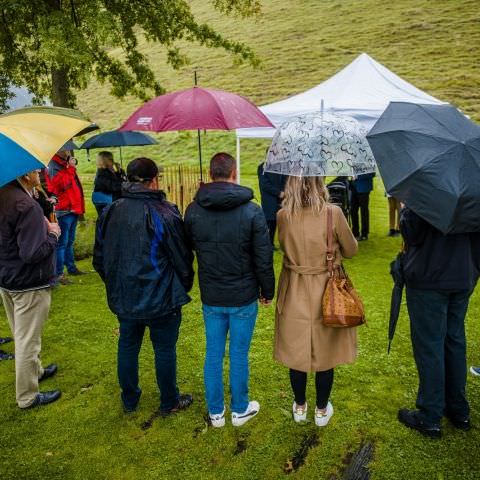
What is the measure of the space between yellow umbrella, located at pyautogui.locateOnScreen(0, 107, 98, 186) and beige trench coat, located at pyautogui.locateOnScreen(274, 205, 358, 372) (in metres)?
1.68

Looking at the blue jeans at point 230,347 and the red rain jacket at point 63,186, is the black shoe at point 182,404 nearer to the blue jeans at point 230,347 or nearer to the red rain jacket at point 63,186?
the blue jeans at point 230,347

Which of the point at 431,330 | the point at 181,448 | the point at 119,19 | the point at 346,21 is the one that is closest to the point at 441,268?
the point at 431,330

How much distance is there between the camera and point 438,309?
3.17 m

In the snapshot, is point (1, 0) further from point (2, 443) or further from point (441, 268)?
point (441, 268)

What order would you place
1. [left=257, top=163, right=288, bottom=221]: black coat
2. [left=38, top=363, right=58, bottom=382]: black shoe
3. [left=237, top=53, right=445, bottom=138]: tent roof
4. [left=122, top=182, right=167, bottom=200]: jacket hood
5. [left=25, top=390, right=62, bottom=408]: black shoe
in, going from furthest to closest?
[left=237, top=53, right=445, bottom=138]: tent roof, [left=257, top=163, right=288, bottom=221]: black coat, [left=38, top=363, right=58, bottom=382]: black shoe, [left=25, top=390, right=62, bottom=408]: black shoe, [left=122, top=182, right=167, bottom=200]: jacket hood

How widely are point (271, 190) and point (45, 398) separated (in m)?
5.04

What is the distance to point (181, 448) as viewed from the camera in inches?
136

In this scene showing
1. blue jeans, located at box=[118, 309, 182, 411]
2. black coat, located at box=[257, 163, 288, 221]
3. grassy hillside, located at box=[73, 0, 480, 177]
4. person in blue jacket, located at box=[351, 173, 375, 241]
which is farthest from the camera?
grassy hillside, located at box=[73, 0, 480, 177]

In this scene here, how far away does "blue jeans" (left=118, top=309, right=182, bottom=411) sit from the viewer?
351 centimetres

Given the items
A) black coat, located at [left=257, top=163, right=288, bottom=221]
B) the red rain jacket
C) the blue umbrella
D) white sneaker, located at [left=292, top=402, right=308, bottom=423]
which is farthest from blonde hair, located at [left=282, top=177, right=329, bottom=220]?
the blue umbrella

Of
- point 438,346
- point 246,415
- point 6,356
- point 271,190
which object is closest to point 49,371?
point 6,356

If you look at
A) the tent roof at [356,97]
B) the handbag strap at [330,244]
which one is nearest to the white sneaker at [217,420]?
the handbag strap at [330,244]

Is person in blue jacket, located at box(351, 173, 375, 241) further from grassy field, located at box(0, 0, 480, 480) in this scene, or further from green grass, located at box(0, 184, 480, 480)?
green grass, located at box(0, 184, 480, 480)

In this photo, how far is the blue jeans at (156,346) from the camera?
11.5 feet
